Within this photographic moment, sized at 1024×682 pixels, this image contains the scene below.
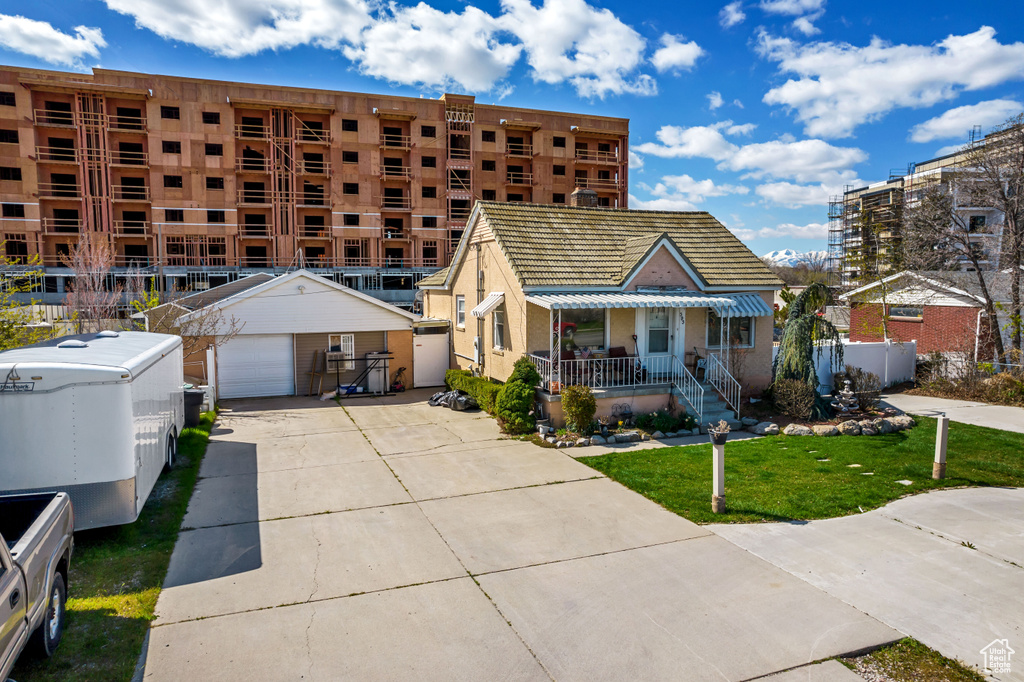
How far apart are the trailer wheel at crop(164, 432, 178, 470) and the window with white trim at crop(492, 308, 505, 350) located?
9.17 meters

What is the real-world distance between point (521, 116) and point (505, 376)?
143 feet

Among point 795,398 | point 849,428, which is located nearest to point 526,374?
point 795,398

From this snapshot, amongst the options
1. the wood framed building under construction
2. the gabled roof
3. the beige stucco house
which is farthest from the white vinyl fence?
the wood framed building under construction

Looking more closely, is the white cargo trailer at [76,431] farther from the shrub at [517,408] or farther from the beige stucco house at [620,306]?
the beige stucco house at [620,306]

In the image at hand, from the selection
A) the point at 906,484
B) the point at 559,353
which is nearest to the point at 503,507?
the point at 559,353

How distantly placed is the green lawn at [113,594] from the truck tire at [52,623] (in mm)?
122

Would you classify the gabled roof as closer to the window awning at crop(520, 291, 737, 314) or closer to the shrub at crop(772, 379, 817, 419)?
the window awning at crop(520, 291, 737, 314)

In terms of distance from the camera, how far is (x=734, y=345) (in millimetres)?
18672

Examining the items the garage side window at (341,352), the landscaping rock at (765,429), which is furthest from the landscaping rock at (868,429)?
the garage side window at (341,352)

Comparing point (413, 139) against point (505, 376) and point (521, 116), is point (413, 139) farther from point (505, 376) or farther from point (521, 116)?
point (505, 376)

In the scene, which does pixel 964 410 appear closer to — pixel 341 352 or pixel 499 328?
pixel 499 328

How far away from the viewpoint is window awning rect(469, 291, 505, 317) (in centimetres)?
1748

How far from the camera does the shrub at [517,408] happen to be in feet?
48.9

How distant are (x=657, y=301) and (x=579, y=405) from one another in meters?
3.76
